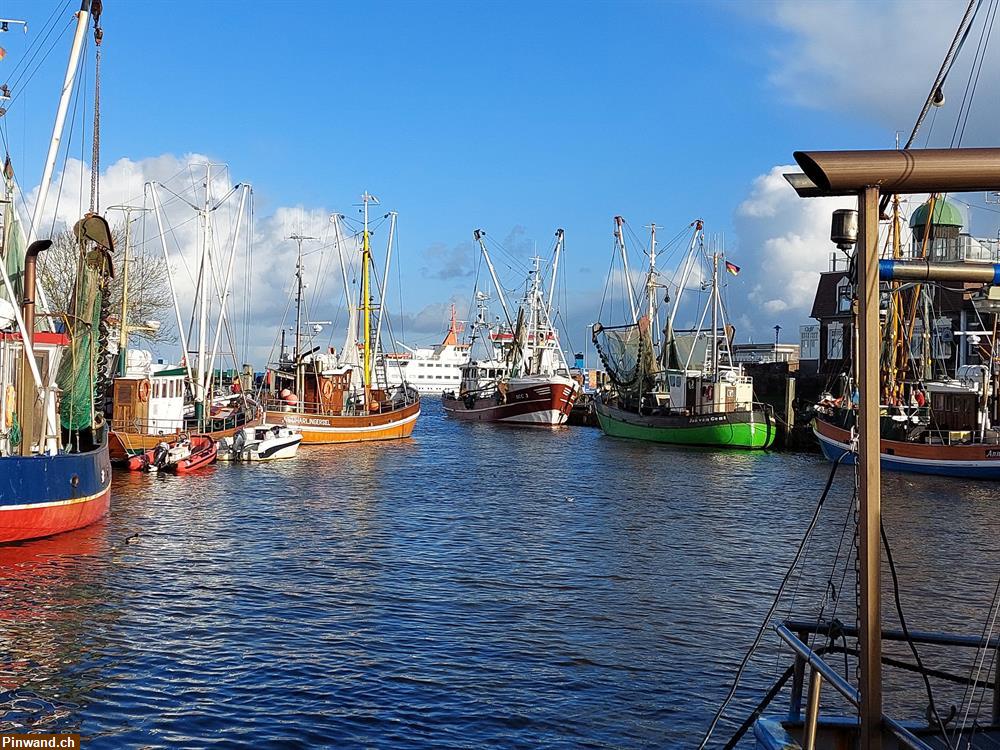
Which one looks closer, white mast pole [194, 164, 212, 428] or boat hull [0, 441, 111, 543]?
boat hull [0, 441, 111, 543]

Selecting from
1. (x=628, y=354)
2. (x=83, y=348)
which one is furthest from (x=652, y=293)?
(x=83, y=348)

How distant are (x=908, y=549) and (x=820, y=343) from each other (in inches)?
2476

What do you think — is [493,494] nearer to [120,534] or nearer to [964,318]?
[120,534]

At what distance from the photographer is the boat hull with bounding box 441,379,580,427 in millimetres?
93688

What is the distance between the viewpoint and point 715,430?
67938 mm

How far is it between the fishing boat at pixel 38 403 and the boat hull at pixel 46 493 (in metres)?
0.02

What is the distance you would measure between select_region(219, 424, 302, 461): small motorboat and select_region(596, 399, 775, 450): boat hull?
94.2ft

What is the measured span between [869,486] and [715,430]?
6193cm

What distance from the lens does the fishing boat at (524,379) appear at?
94.4 m

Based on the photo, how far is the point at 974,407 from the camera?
161ft

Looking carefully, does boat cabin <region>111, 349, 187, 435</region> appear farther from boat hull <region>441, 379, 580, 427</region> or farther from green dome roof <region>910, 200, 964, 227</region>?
green dome roof <region>910, 200, 964, 227</region>

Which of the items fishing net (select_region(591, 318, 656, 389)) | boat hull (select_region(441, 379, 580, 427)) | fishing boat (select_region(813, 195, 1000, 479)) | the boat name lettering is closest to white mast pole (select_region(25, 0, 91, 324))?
fishing boat (select_region(813, 195, 1000, 479))

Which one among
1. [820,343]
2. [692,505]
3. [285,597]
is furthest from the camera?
[820,343]

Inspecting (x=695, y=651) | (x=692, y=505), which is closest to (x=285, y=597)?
(x=695, y=651)
